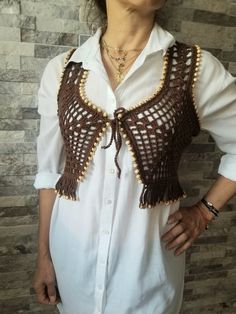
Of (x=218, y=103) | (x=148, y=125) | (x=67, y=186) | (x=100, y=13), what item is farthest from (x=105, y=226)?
(x=100, y=13)

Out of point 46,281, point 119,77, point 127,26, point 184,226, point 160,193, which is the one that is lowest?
point 46,281

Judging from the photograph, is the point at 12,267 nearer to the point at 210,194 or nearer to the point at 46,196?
the point at 46,196

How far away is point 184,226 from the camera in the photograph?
854 millimetres

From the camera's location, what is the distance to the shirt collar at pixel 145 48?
0.76 meters

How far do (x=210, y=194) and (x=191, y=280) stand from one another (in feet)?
1.56

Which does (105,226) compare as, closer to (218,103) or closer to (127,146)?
(127,146)

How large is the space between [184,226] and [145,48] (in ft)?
1.43

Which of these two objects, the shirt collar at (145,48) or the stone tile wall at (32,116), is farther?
the stone tile wall at (32,116)

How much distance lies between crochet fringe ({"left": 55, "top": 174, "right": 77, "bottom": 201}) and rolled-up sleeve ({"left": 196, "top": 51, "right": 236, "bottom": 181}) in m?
0.33

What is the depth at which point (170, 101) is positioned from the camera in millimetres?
739

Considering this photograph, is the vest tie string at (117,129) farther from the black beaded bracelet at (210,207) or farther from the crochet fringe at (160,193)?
the black beaded bracelet at (210,207)

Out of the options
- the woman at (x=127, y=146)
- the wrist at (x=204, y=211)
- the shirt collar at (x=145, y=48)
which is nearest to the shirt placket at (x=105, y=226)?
the woman at (x=127, y=146)

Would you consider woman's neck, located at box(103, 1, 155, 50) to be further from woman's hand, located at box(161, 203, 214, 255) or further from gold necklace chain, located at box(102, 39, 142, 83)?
woman's hand, located at box(161, 203, 214, 255)

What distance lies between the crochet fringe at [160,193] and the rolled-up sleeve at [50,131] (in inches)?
10.3
